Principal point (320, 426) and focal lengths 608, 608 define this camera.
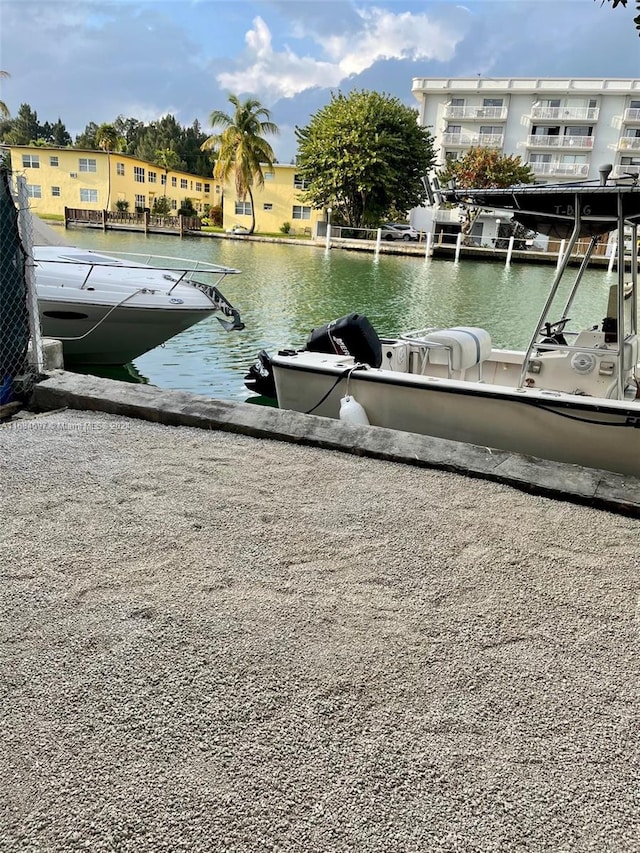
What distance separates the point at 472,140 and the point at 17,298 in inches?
2285

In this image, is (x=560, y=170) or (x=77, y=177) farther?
(x=77, y=177)

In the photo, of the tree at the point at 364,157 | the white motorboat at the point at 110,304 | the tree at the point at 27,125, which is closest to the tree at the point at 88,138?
the tree at the point at 27,125

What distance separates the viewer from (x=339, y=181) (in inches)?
1661

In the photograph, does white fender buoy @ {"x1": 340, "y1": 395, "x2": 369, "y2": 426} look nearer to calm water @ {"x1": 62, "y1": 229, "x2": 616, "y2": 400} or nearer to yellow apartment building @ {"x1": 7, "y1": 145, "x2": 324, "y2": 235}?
calm water @ {"x1": 62, "y1": 229, "x2": 616, "y2": 400}

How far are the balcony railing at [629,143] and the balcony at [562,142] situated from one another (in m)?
2.32

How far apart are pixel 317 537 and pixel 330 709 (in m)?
1.13

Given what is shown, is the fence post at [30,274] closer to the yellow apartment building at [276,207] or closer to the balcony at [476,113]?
the yellow apartment building at [276,207]

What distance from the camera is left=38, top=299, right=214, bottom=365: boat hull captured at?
338 inches

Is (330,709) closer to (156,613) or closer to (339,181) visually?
(156,613)

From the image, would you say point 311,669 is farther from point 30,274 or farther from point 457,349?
point 457,349

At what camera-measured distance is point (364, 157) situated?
41.4 metres

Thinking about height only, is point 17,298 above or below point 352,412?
above

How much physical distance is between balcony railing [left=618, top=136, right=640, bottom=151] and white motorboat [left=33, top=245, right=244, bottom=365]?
54.0 metres

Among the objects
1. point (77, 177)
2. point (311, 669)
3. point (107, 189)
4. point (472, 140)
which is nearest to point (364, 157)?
point (472, 140)
